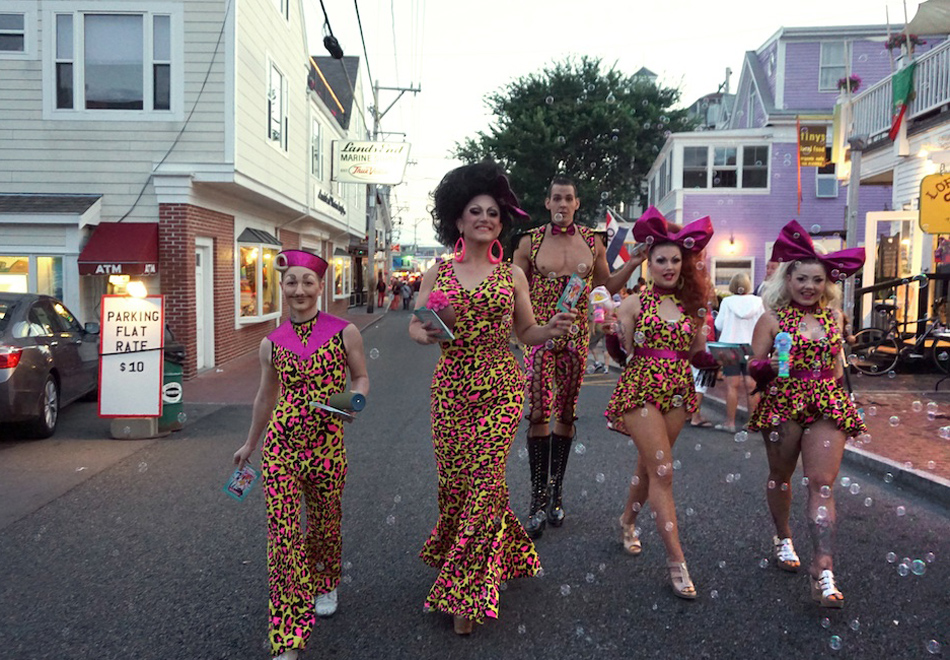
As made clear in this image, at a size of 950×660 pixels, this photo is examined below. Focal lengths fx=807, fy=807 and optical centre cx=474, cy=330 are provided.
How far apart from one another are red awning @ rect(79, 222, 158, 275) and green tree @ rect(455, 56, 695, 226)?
16820 millimetres

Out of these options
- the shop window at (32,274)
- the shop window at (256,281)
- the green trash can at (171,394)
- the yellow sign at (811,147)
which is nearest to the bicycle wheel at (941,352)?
the yellow sign at (811,147)

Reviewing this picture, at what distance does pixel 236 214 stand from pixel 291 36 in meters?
4.96

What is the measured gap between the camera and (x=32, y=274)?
1205 centimetres

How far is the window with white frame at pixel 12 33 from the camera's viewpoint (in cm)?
1237

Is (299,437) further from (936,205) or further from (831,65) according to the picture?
(831,65)

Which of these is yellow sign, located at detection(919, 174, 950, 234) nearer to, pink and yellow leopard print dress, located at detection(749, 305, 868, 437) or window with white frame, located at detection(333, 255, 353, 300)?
pink and yellow leopard print dress, located at detection(749, 305, 868, 437)

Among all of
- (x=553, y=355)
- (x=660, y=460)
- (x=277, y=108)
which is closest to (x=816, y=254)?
(x=660, y=460)

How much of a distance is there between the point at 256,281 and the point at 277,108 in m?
3.62

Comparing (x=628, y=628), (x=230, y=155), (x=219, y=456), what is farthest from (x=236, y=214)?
(x=628, y=628)

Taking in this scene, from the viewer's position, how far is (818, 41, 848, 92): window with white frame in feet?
81.1

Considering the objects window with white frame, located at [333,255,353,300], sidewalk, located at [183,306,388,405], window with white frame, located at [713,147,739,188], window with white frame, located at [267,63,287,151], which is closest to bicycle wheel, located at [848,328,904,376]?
sidewalk, located at [183,306,388,405]

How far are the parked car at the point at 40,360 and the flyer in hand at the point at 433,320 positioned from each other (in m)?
5.75

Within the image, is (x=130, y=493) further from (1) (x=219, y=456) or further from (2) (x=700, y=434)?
(2) (x=700, y=434)

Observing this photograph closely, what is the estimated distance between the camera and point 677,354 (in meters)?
4.12
